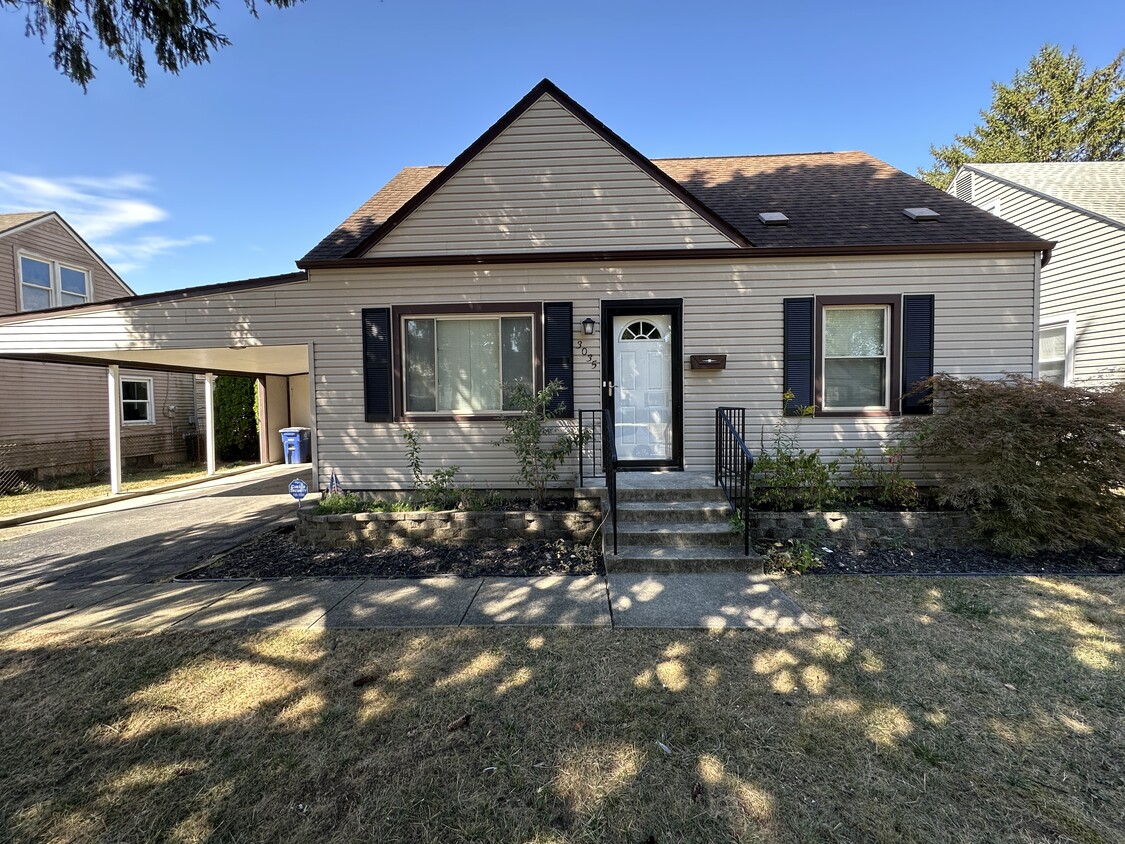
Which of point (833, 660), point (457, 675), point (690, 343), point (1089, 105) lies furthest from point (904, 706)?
point (1089, 105)

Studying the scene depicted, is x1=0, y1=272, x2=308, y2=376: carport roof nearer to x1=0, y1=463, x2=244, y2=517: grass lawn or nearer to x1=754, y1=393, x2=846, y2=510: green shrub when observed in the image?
x1=0, y1=463, x2=244, y2=517: grass lawn

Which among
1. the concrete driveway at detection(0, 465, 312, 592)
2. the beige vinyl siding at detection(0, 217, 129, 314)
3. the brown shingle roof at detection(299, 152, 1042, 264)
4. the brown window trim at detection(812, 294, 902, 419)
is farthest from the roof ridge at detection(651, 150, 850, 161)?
the beige vinyl siding at detection(0, 217, 129, 314)

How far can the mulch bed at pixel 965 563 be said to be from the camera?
14.9ft

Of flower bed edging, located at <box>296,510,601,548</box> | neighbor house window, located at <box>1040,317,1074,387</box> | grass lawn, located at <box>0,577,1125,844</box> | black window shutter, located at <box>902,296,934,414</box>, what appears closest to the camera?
grass lawn, located at <box>0,577,1125,844</box>

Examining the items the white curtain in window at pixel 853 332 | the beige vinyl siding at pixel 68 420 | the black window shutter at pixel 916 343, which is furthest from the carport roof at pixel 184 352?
the black window shutter at pixel 916 343

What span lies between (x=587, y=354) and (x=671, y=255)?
1.67 meters

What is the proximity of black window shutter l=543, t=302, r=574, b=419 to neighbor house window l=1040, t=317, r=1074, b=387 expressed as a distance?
891 centimetres

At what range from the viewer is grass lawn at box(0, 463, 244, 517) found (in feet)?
27.2

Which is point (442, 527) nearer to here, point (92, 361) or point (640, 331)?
point (640, 331)

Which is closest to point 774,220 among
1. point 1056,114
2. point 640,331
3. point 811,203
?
point 811,203

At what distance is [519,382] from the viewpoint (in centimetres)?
625

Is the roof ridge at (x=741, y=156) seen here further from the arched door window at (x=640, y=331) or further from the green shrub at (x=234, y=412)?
the green shrub at (x=234, y=412)

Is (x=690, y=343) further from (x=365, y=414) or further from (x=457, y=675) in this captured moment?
(x=457, y=675)

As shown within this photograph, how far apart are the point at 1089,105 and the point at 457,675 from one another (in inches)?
1265
